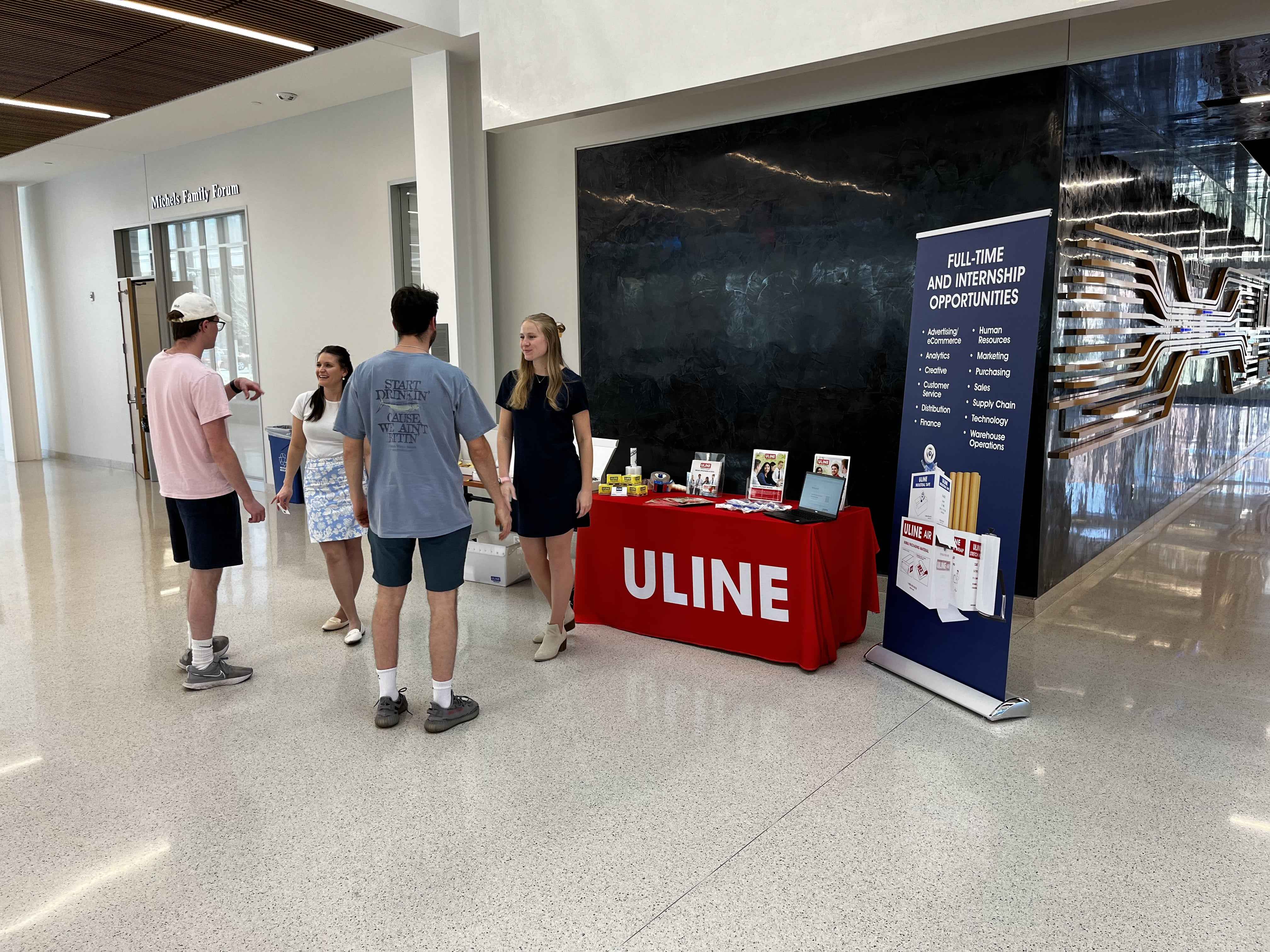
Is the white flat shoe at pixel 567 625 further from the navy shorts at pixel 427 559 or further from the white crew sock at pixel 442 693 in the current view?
the navy shorts at pixel 427 559

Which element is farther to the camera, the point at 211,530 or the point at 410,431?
the point at 211,530

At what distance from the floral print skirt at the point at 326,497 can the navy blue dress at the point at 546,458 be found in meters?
0.88

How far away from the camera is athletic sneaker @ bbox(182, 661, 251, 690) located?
153 inches

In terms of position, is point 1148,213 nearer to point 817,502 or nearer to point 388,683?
point 817,502

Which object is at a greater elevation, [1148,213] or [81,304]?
[1148,213]

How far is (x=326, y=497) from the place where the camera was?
432cm

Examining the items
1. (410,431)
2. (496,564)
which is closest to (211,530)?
(410,431)

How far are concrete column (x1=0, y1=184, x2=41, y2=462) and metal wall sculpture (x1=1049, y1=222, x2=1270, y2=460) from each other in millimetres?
12340

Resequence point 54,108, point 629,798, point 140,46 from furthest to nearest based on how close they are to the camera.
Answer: point 54,108 → point 140,46 → point 629,798

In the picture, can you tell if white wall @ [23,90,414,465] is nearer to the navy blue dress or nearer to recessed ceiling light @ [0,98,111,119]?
recessed ceiling light @ [0,98,111,119]

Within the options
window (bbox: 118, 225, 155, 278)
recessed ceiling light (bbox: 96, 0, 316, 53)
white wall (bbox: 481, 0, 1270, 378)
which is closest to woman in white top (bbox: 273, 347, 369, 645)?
white wall (bbox: 481, 0, 1270, 378)

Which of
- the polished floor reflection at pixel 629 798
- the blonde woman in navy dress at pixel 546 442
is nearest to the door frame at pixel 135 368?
the polished floor reflection at pixel 629 798

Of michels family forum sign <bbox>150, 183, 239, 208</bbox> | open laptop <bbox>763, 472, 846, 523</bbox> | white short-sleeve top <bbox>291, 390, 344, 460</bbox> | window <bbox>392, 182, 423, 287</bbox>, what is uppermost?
michels family forum sign <bbox>150, 183, 239, 208</bbox>

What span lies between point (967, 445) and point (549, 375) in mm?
1821
